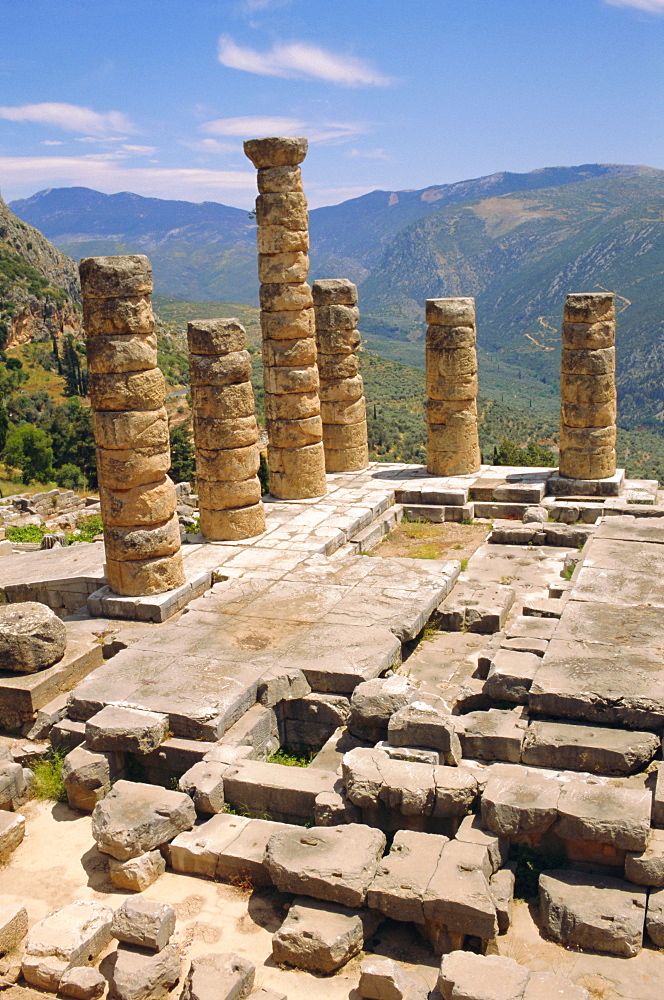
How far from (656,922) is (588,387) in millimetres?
12073

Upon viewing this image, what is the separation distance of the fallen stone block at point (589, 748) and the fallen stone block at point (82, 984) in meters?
3.80

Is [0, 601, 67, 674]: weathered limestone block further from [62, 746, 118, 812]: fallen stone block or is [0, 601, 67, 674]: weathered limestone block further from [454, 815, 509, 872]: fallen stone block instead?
[454, 815, 509, 872]: fallen stone block

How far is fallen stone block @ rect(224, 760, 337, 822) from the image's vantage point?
7.48 meters

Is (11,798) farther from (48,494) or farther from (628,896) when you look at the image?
(48,494)

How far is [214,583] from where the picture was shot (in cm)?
1261

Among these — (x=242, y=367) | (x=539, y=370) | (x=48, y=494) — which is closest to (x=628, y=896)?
(x=242, y=367)

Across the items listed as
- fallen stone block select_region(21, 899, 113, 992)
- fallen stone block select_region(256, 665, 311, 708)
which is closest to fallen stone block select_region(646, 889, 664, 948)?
fallen stone block select_region(21, 899, 113, 992)

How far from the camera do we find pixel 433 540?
50.2 ft

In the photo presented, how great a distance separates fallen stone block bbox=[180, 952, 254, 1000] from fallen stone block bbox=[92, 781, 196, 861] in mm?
1423

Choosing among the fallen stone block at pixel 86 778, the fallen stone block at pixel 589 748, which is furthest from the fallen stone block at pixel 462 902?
the fallen stone block at pixel 86 778

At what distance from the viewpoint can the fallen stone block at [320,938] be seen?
5.86m

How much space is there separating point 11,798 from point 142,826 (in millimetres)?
1790

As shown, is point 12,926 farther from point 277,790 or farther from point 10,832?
point 277,790

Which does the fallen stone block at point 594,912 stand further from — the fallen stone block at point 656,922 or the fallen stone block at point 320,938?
the fallen stone block at point 320,938
